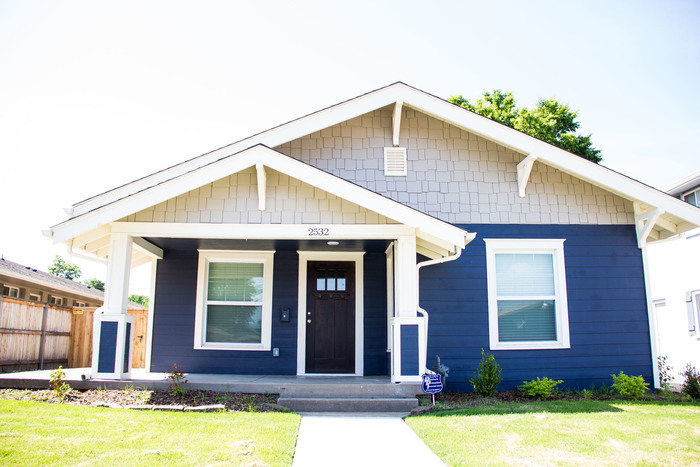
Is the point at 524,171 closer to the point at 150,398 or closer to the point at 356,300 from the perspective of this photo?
the point at 356,300

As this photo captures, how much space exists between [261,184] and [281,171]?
1.24ft

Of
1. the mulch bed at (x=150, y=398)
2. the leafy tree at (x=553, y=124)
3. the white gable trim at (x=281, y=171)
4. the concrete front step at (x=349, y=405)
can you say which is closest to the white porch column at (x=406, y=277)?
the white gable trim at (x=281, y=171)

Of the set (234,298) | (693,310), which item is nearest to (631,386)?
(693,310)

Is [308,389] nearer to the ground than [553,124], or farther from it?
nearer to the ground

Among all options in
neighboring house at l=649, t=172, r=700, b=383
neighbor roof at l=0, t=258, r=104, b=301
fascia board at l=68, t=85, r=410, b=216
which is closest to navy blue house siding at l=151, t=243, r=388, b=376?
fascia board at l=68, t=85, r=410, b=216

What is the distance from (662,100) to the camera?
12500mm

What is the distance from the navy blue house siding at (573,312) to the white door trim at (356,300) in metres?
1.32

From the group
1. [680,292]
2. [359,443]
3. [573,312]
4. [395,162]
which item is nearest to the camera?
[359,443]

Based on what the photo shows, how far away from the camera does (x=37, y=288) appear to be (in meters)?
17.2

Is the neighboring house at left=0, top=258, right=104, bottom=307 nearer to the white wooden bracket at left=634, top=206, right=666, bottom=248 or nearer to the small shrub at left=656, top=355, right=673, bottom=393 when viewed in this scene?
the white wooden bracket at left=634, top=206, right=666, bottom=248

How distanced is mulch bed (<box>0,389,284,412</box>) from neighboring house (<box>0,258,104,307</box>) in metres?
8.58

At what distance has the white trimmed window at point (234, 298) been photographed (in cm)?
959

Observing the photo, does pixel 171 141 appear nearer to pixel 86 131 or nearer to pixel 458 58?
pixel 86 131

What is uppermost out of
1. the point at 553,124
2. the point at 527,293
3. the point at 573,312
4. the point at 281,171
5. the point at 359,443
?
the point at 553,124
